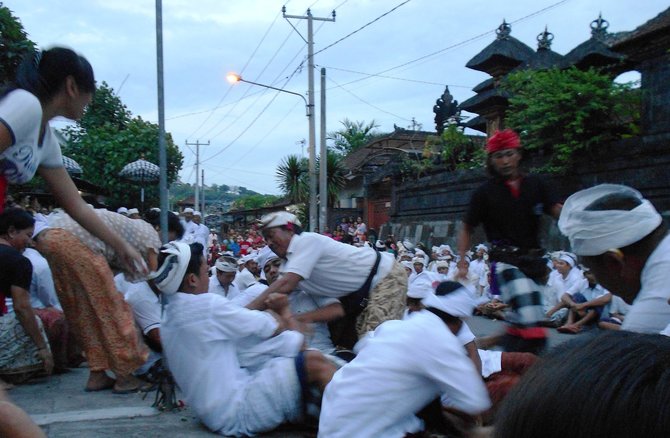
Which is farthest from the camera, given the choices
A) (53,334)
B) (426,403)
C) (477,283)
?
(477,283)

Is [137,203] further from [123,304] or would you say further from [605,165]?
[123,304]

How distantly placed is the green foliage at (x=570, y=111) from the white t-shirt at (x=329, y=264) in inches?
350

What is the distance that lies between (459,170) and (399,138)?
22090mm

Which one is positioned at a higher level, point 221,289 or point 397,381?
point 221,289

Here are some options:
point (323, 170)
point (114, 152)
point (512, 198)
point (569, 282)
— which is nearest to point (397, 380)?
point (512, 198)

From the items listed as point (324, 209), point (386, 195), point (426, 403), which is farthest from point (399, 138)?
point (426, 403)

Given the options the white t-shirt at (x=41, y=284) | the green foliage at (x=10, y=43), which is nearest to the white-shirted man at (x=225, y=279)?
the white t-shirt at (x=41, y=284)

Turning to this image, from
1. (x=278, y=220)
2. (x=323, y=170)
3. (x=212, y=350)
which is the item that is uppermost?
(x=323, y=170)

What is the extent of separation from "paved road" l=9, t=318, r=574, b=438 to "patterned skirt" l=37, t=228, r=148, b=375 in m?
0.31

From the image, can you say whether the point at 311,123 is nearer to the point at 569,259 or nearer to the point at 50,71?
the point at 569,259

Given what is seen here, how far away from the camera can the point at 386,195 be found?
28.0 metres

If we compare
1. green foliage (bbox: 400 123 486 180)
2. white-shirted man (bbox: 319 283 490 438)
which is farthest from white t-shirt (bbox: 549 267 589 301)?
white-shirted man (bbox: 319 283 490 438)

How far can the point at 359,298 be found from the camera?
534cm

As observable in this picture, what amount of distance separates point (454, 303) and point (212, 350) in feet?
5.19
